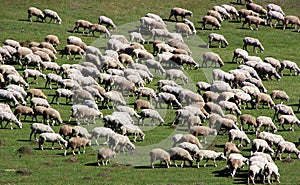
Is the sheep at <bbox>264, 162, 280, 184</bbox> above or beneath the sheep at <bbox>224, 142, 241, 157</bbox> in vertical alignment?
beneath

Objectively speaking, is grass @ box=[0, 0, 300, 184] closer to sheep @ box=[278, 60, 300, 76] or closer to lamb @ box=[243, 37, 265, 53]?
sheep @ box=[278, 60, 300, 76]

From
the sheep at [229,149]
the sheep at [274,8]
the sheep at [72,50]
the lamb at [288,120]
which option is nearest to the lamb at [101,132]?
the sheep at [229,149]

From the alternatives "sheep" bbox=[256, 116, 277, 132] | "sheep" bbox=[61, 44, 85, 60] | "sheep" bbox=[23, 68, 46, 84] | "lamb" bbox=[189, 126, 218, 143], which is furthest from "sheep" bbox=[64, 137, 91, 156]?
"sheep" bbox=[61, 44, 85, 60]

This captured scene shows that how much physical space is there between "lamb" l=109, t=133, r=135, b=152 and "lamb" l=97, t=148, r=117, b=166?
1620 mm

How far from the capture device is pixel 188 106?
48594 mm

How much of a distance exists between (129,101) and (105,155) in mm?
11419

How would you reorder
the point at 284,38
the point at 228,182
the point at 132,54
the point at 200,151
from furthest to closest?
the point at 284,38, the point at 132,54, the point at 200,151, the point at 228,182

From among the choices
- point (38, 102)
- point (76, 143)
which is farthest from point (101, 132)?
point (38, 102)

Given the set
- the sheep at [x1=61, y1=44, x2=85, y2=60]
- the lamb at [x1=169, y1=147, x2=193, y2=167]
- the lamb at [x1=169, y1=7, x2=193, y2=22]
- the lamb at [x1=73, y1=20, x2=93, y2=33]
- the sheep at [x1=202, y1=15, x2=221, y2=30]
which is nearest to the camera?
the lamb at [x1=169, y1=147, x2=193, y2=167]

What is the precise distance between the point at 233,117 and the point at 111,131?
828 cm

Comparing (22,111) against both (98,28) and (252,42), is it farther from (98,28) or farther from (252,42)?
(252,42)

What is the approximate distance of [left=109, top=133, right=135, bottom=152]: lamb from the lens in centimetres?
4222

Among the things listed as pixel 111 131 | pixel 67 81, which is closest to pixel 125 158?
pixel 111 131

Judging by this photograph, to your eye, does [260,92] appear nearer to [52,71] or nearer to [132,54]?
[132,54]
